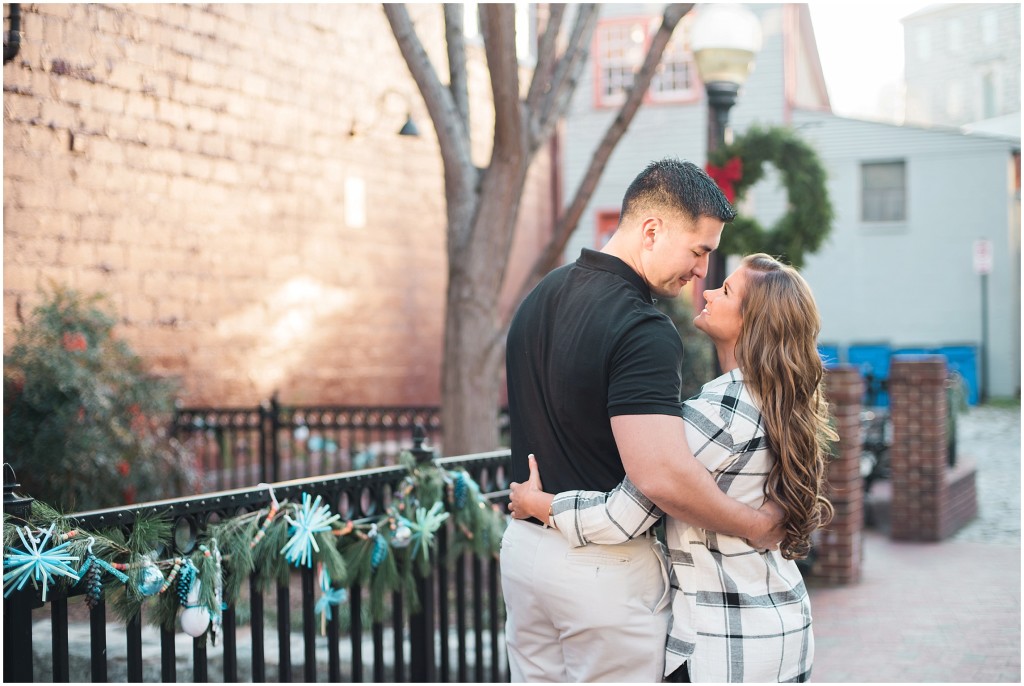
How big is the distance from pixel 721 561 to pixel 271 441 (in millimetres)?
7585

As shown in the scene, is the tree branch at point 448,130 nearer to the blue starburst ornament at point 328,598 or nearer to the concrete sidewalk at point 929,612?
the blue starburst ornament at point 328,598

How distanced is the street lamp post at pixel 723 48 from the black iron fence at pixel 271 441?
306 centimetres

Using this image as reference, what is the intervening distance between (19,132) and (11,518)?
6129 mm

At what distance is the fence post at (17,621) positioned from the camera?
103 inches

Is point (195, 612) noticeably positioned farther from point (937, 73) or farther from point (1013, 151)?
point (937, 73)

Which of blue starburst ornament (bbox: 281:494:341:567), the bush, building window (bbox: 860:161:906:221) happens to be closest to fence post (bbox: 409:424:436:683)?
blue starburst ornament (bbox: 281:494:341:567)

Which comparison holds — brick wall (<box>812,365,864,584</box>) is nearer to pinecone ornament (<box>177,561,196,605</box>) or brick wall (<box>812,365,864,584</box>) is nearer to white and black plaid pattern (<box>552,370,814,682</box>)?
white and black plaid pattern (<box>552,370,814,682</box>)

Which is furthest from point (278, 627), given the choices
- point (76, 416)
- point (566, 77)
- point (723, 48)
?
point (723, 48)

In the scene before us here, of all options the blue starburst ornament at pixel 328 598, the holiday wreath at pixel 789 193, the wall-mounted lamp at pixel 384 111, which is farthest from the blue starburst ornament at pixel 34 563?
the wall-mounted lamp at pixel 384 111

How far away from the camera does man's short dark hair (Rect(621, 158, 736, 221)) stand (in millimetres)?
2572

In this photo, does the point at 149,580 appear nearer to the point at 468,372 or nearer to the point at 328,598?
the point at 328,598

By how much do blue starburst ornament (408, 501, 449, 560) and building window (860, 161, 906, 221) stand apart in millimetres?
20029

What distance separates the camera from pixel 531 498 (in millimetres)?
2578

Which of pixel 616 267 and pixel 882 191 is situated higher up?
pixel 882 191
